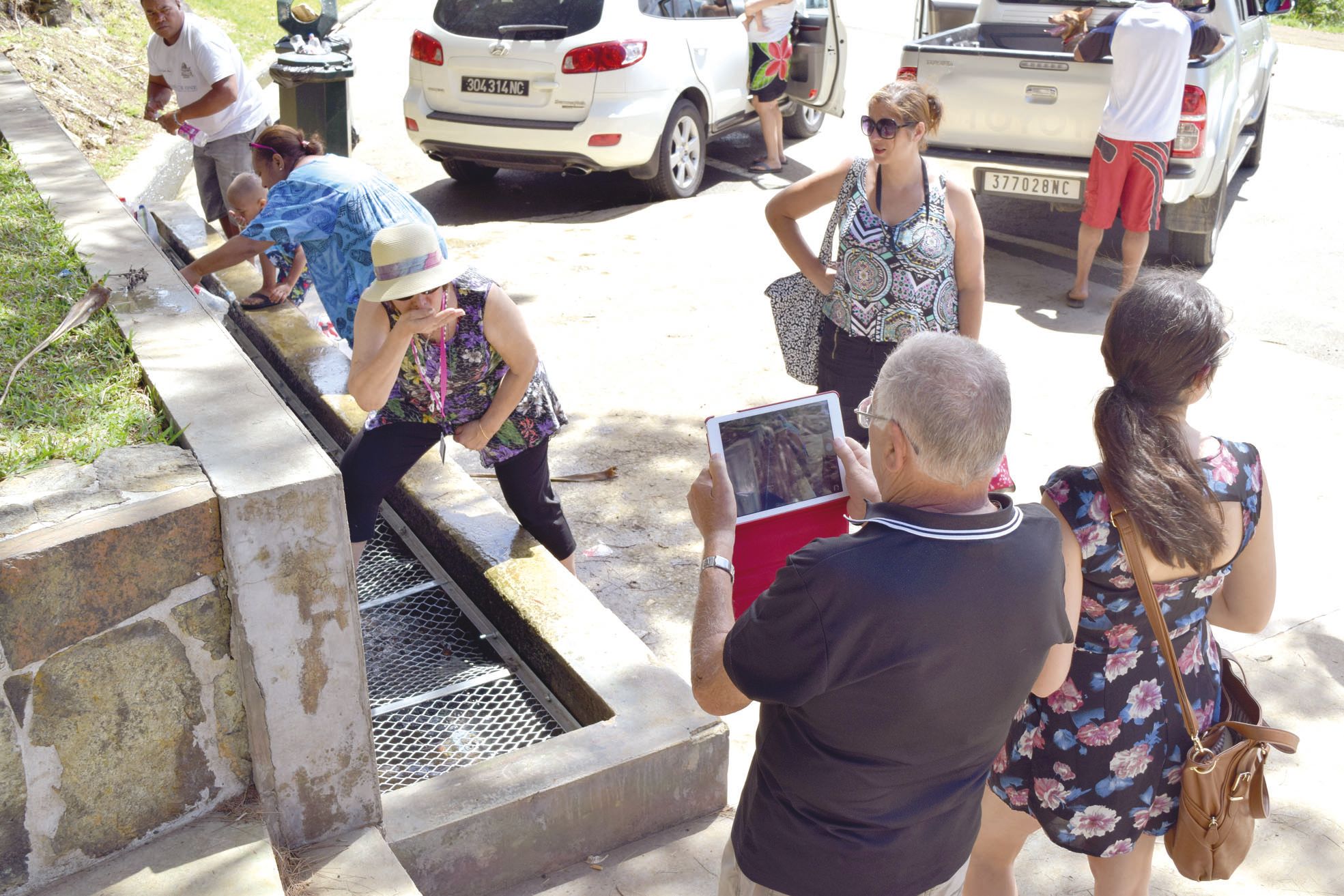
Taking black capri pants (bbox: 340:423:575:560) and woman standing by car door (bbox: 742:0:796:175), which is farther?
woman standing by car door (bbox: 742:0:796:175)

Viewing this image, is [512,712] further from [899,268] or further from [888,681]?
[888,681]

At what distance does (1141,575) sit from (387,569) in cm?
307

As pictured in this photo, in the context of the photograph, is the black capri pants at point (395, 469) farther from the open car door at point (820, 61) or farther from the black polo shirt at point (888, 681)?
the open car door at point (820, 61)

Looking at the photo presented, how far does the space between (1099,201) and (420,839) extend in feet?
19.3

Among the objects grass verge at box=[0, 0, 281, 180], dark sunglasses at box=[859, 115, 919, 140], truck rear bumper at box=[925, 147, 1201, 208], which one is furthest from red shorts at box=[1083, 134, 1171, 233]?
grass verge at box=[0, 0, 281, 180]

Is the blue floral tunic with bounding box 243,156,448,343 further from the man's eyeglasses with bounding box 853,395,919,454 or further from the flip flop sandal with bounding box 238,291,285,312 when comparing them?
the man's eyeglasses with bounding box 853,395,919,454

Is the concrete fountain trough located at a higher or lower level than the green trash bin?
lower

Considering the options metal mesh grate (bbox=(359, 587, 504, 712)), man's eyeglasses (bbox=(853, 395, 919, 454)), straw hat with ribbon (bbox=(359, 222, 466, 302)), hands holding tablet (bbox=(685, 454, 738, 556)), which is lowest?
metal mesh grate (bbox=(359, 587, 504, 712))

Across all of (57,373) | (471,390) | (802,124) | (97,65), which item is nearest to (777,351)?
(471,390)

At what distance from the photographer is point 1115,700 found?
98.3 inches

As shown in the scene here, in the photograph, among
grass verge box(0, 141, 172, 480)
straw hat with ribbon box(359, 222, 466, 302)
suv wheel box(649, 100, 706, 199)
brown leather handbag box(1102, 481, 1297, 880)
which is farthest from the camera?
suv wheel box(649, 100, 706, 199)

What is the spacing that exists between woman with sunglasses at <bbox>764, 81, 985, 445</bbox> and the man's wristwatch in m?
1.79

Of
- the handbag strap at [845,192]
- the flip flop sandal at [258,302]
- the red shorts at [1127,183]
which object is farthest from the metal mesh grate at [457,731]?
the red shorts at [1127,183]

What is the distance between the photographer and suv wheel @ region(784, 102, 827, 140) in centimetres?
1173
